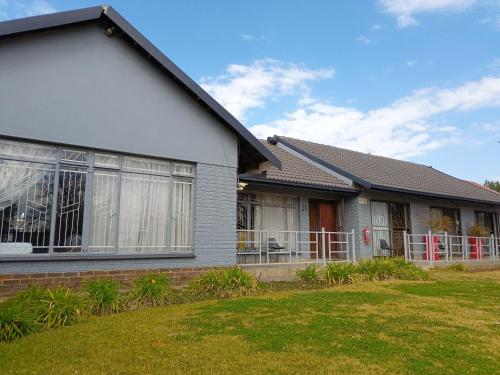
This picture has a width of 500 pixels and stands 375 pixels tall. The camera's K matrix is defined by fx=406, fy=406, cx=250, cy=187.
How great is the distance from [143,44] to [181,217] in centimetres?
402

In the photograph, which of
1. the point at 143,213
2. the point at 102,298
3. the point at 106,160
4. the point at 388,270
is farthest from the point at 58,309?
the point at 388,270

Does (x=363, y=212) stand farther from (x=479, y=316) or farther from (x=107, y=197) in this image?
(x=107, y=197)

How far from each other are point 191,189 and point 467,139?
17.7 m

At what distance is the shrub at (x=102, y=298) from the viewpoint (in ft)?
23.1

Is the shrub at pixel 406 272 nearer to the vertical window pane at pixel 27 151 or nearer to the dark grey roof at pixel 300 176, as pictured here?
the dark grey roof at pixel 300 176

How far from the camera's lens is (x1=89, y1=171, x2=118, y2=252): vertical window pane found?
8.49m

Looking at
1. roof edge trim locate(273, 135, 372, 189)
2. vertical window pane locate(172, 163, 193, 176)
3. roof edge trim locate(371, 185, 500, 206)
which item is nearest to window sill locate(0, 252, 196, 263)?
vertical window pane locate(172, 163, 193, 176)

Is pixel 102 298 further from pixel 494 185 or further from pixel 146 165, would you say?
pixel 494 185

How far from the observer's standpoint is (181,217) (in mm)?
9656

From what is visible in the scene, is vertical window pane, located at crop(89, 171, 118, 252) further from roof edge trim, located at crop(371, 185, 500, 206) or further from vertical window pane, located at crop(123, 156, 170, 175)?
roof edge trim, located at crop(371, 185, 500, 206)

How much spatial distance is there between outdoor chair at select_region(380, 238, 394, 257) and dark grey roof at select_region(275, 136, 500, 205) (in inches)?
86.5

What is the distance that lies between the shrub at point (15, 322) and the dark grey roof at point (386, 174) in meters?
12.4

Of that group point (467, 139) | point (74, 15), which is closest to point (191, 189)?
point (74, 15)

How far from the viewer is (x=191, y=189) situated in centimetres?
991
